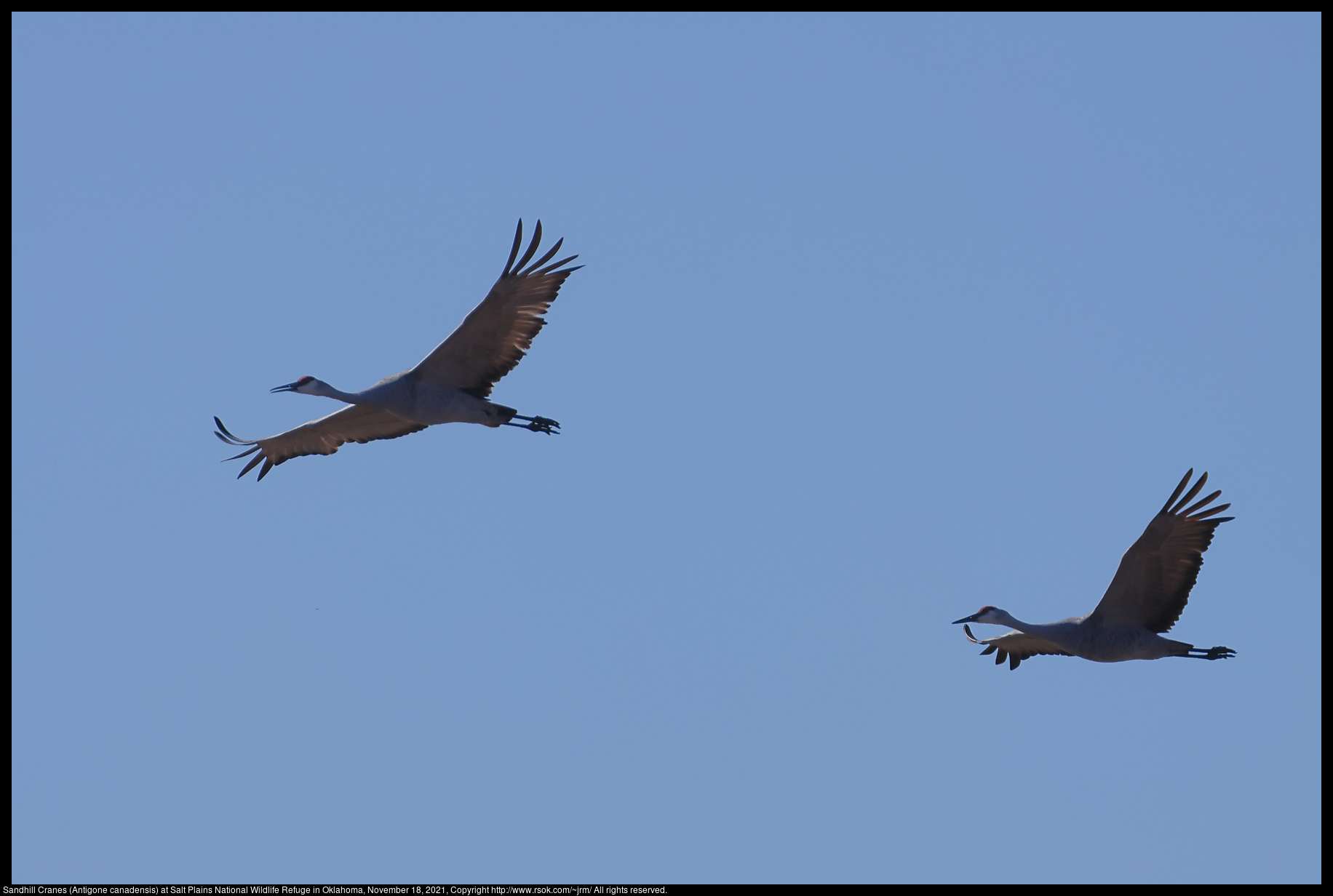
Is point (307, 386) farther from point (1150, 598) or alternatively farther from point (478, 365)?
point (1150, 598)

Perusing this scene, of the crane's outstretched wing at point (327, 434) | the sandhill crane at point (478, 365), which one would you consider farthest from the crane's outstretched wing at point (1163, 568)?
the crane's outstretched wing at point (327, 434)

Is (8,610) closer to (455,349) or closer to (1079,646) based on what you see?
(455,349)

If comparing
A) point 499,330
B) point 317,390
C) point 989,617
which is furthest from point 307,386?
point 989,617

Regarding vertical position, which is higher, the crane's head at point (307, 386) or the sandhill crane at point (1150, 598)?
the crane's head at point (307, 386)

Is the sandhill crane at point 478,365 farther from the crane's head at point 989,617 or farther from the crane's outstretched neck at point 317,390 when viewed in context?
the crane's head at point 989,617

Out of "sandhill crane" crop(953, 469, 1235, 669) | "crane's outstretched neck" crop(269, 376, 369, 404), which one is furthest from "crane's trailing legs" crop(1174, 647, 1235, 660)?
"crane's outstretched neck" crop(269, 376, 369, 404)

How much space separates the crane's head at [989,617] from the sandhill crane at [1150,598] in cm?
53

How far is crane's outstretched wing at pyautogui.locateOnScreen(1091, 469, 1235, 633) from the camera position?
18.8 metres

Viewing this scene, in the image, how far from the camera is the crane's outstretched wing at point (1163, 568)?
18766mm

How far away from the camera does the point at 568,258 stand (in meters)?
19.5

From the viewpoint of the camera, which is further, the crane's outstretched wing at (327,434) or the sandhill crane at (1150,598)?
the crane's outstretched wing at (327,434)

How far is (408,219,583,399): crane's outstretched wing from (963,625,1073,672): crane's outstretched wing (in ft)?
24.9

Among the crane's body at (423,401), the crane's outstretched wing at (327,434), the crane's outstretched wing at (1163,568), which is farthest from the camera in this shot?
the crane's outstretched wing at (327,434)

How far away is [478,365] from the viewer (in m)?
20.3
